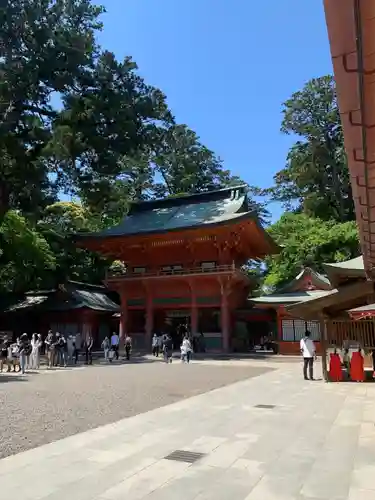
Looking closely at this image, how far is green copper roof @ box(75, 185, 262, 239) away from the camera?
30531 millimetres

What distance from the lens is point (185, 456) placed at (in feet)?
17.1

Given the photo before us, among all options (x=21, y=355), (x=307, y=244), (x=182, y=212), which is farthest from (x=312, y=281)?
(x=21, y=355)

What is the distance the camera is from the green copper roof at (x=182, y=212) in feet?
100

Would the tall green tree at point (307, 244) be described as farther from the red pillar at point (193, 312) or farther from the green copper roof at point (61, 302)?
the green copper roof at point (61, 302)

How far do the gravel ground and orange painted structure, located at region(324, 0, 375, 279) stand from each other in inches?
210

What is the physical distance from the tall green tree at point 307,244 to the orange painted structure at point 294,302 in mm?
5849

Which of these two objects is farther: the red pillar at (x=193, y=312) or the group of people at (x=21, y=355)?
the red pillar at (x=193, y=312)

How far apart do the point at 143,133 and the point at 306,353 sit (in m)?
21.2

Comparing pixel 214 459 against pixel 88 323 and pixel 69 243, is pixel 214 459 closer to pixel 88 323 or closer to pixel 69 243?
pixel 88 323

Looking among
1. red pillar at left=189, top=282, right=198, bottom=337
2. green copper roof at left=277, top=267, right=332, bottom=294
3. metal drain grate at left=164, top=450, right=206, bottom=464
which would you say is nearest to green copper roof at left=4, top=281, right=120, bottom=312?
red pillar at left=189, top=282, right=198, bottom=337

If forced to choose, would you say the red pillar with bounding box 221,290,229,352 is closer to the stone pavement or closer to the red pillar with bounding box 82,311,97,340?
the red pillar with bounding box 82,311,97,340

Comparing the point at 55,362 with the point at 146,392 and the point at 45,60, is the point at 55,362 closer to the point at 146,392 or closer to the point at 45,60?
the point at 146,392

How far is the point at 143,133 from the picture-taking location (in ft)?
97.1

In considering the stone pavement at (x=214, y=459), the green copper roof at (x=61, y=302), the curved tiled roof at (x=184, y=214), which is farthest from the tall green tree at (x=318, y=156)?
the stone pavement at (x=214, y=459)
